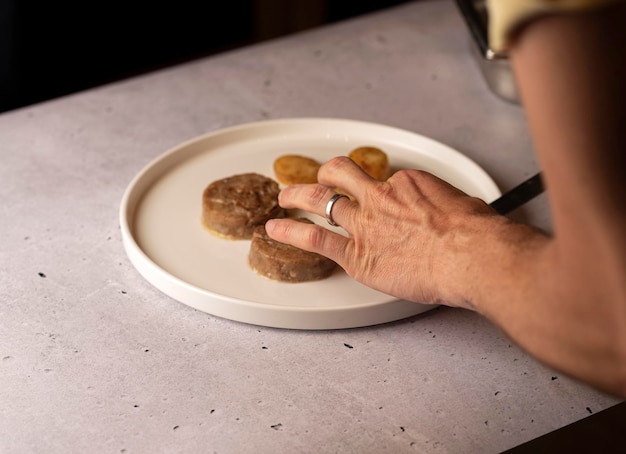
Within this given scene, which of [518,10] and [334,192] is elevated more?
[518,10]

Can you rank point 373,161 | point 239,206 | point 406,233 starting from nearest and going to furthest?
1. point 406,233
2. point 239,206
3. point 373,161

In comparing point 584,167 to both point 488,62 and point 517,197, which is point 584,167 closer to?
point 517,197

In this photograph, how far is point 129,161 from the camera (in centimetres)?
161

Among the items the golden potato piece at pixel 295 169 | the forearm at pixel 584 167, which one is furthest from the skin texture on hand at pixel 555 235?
the golden potato piece at pixel 295 169

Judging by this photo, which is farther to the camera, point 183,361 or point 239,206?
point 239,206

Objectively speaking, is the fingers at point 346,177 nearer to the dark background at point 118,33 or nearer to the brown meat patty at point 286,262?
the brown meat patty at point 286,262

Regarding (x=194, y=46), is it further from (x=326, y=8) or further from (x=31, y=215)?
(x=31, y=215)

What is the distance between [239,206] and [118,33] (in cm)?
225

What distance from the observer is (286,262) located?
122 cm

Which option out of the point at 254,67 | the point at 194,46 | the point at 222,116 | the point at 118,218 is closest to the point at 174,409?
the point at 118,218

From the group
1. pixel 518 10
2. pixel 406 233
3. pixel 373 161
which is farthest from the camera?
pixel 373 161

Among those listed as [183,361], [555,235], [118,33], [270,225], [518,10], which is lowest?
[118,33]

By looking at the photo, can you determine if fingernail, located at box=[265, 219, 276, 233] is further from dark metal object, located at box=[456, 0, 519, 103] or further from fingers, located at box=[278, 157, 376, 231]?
dark metal object, located at box=[456, 0, 519, 103]

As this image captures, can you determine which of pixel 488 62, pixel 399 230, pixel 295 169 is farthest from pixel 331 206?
pixel 488 62
